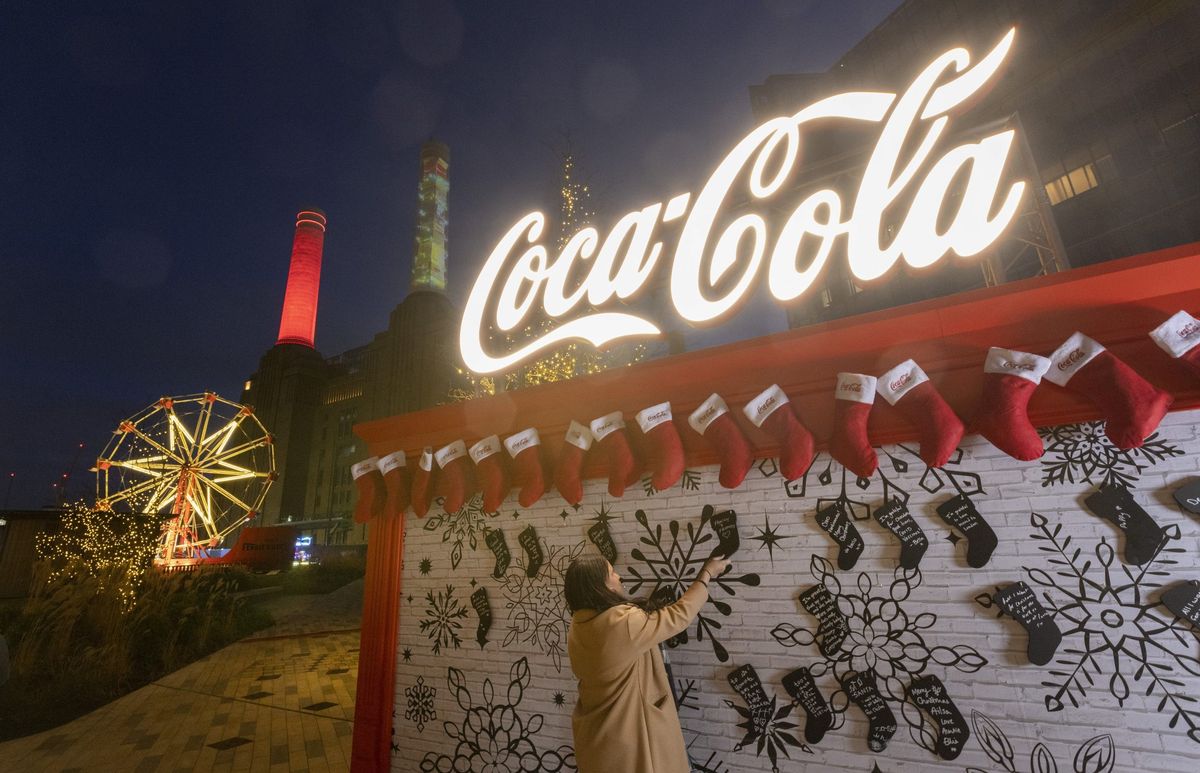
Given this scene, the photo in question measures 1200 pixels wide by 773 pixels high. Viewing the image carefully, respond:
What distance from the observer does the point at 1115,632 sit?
112 inches

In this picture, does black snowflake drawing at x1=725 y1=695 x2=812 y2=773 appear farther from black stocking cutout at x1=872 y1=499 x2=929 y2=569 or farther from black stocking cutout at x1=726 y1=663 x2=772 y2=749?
black stocking cutout at x1=872 y1=499 x2=929 y2=569

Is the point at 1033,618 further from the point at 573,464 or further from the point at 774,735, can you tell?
the point at 573,464

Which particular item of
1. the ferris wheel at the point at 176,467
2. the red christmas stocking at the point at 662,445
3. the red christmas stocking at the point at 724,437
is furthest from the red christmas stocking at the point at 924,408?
the ferris wheel at the point at 176,467

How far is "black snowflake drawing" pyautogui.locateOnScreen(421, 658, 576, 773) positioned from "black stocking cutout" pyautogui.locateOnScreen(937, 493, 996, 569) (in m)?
3.23

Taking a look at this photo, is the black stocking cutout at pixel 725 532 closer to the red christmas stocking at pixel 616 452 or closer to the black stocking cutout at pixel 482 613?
the red christmas stocking at pixel 616 452

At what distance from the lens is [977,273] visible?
1537cm

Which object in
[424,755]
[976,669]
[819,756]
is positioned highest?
[976,669]

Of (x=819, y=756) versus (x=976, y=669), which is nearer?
(x=976, y=669)

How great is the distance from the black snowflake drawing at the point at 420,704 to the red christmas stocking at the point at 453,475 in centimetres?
163

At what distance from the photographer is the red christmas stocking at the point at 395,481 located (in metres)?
5.14

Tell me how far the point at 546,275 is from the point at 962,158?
→ 3.64 m

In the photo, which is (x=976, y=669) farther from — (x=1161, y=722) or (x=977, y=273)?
(x=977, y=273)

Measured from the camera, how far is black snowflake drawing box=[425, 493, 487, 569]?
489 centimetres

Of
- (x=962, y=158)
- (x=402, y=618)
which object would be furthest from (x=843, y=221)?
(x=402, y=618)
